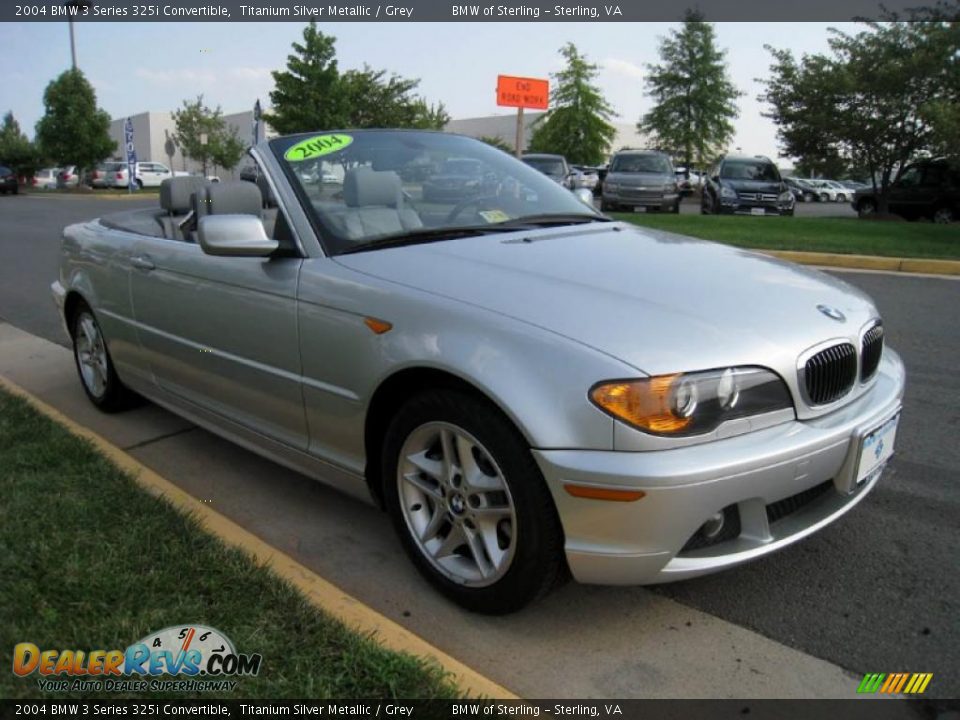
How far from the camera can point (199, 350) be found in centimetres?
353

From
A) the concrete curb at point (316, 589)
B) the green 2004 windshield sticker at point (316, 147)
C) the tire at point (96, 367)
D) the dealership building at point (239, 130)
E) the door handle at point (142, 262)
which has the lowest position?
the concrete curb at point (316, 589)

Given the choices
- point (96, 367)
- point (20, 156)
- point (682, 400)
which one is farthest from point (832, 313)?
point (20, 156)

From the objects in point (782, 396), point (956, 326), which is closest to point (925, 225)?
point (956, 326)

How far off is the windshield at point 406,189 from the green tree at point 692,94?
33300 millimetres

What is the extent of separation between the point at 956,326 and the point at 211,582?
614 cm

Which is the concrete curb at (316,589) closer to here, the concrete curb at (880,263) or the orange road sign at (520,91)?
the concrete curb at (880,263)

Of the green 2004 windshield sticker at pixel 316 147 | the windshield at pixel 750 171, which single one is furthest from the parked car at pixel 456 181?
the windshield at pixel 750 171

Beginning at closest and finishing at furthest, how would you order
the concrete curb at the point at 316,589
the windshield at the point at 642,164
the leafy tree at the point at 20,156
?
the concrete curb at the point at 316,589 → the windshield at the point at 642,164 → the leafy tree at the point at 20,156

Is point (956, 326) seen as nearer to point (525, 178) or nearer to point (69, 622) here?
point (525, 178)

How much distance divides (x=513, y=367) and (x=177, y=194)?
3.13 metres

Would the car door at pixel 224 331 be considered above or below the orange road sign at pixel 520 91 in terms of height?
below

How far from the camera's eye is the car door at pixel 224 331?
306cm

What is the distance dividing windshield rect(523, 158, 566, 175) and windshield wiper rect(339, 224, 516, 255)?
1657cm

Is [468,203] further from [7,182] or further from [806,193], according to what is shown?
[806,193]
